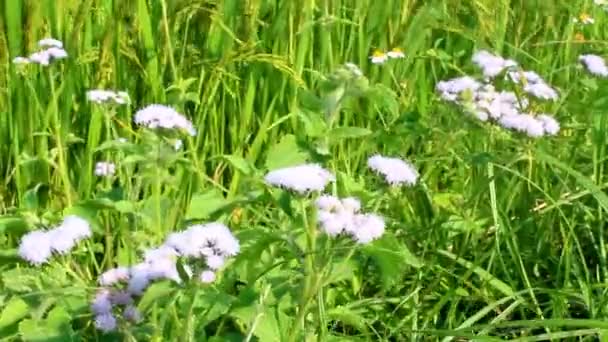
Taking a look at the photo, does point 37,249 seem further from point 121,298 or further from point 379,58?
point 379,58

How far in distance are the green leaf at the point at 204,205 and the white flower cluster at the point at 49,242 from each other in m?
0.28

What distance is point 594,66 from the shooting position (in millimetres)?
1793

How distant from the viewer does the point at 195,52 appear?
2043mm

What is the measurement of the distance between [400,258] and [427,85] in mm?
1114

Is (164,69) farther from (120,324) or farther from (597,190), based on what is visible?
(120,324)

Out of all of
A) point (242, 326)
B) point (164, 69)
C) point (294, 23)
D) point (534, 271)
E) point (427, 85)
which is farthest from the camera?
point (427, 85)

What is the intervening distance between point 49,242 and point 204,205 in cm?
35

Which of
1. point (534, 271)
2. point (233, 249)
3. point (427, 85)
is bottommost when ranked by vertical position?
point (534, 271)

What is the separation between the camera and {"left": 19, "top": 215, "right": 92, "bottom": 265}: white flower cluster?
1.13 m

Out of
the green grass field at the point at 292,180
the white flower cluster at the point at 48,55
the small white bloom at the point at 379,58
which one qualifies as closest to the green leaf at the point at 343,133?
the green grass field at the point at 292,180

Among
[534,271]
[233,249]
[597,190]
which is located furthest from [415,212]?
[233,249]

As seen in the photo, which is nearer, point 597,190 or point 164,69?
point 597,190

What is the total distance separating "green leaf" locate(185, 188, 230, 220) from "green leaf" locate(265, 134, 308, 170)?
86mm

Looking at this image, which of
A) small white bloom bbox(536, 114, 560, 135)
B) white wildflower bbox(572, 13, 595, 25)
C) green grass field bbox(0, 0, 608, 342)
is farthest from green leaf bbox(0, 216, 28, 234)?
white wildflower bbox(572, 13, 595, 25)
